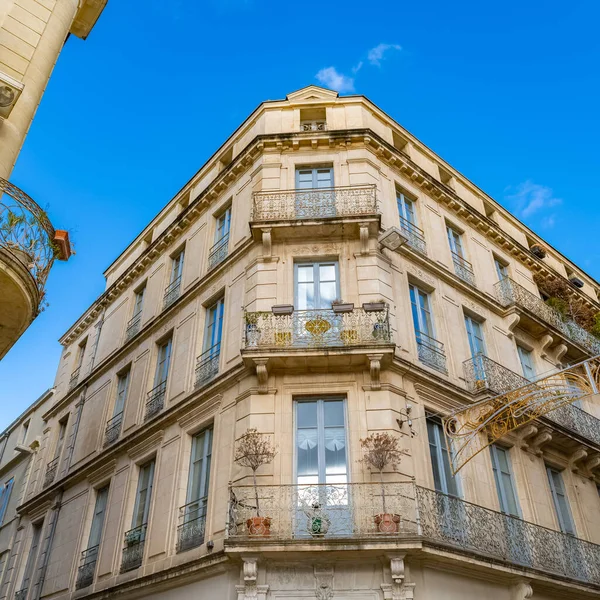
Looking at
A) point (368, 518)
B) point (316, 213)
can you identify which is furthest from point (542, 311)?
point (368, 518)

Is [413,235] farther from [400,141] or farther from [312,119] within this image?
[312,119]

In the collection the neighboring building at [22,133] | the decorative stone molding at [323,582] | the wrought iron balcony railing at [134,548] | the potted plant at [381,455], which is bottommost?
the decorative stone molding at [323,582]

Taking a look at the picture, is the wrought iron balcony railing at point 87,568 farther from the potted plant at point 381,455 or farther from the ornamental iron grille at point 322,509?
the potted plant at point 381,455

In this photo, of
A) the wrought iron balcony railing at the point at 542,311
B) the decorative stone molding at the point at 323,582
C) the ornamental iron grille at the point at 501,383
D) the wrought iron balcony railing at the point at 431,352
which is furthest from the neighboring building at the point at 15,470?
the wrought iron balcony railing at the point at 542,311

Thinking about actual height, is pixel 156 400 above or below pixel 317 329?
above

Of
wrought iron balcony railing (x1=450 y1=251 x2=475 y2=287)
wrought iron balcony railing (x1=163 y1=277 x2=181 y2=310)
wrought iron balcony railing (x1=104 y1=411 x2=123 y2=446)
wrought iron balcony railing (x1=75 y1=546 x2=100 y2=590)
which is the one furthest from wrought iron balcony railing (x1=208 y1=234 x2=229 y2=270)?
wrought iron balcony railing (x1=75 y1=546 x2=100 y2=590)

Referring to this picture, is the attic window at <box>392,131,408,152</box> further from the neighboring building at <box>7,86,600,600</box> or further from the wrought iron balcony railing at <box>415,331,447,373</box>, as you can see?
the wrought iron balcony railing at <box>415,331,447,373</box>

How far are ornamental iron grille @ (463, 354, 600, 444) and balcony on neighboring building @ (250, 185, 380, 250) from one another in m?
4.14

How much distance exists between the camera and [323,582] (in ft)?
31.6

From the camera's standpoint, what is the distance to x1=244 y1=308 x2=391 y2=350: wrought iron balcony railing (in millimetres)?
11789

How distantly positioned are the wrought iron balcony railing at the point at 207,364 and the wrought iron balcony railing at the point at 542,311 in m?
8.37

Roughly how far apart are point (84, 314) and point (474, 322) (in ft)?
49.0

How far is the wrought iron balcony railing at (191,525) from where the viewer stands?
11438 mm

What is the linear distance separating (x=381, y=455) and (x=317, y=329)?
2.88 m
